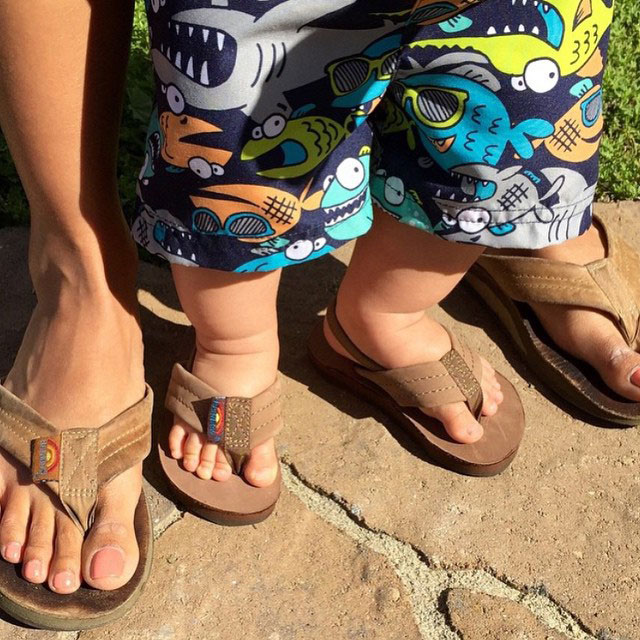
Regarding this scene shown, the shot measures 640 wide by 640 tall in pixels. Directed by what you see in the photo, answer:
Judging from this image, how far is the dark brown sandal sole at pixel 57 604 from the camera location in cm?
116

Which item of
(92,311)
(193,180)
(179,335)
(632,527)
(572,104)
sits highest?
(572,104)

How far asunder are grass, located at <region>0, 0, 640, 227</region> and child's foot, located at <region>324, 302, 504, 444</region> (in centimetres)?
73

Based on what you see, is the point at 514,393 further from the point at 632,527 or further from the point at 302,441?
the point at 302,441

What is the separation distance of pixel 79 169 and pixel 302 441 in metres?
0.68

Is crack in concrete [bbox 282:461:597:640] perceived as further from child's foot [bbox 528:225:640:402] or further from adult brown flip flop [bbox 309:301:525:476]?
child's foot [bbox 528:225:640:402]

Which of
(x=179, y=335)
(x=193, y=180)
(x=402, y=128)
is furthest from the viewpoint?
(x=179, y=335)

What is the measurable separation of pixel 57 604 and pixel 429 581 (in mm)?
602

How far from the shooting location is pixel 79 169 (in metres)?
1.13

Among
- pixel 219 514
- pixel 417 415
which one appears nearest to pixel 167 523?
pixel 219 514

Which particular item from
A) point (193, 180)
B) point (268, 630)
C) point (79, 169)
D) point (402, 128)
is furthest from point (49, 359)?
point (402, 128)

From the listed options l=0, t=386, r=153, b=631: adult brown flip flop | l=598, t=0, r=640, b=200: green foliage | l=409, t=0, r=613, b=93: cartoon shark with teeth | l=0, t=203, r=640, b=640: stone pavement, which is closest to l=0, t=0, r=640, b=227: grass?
l=598, t=0, r=640, b=200: green foliage

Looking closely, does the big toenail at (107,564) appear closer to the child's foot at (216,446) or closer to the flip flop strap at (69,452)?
the flip flop strap at (69,452)

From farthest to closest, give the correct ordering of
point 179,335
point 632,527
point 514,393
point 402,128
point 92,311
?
1. point 179,335
2. point 514,393
3. point 632,527
4. point 92,311
5. point 402,128

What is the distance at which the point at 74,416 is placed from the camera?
1277mm
